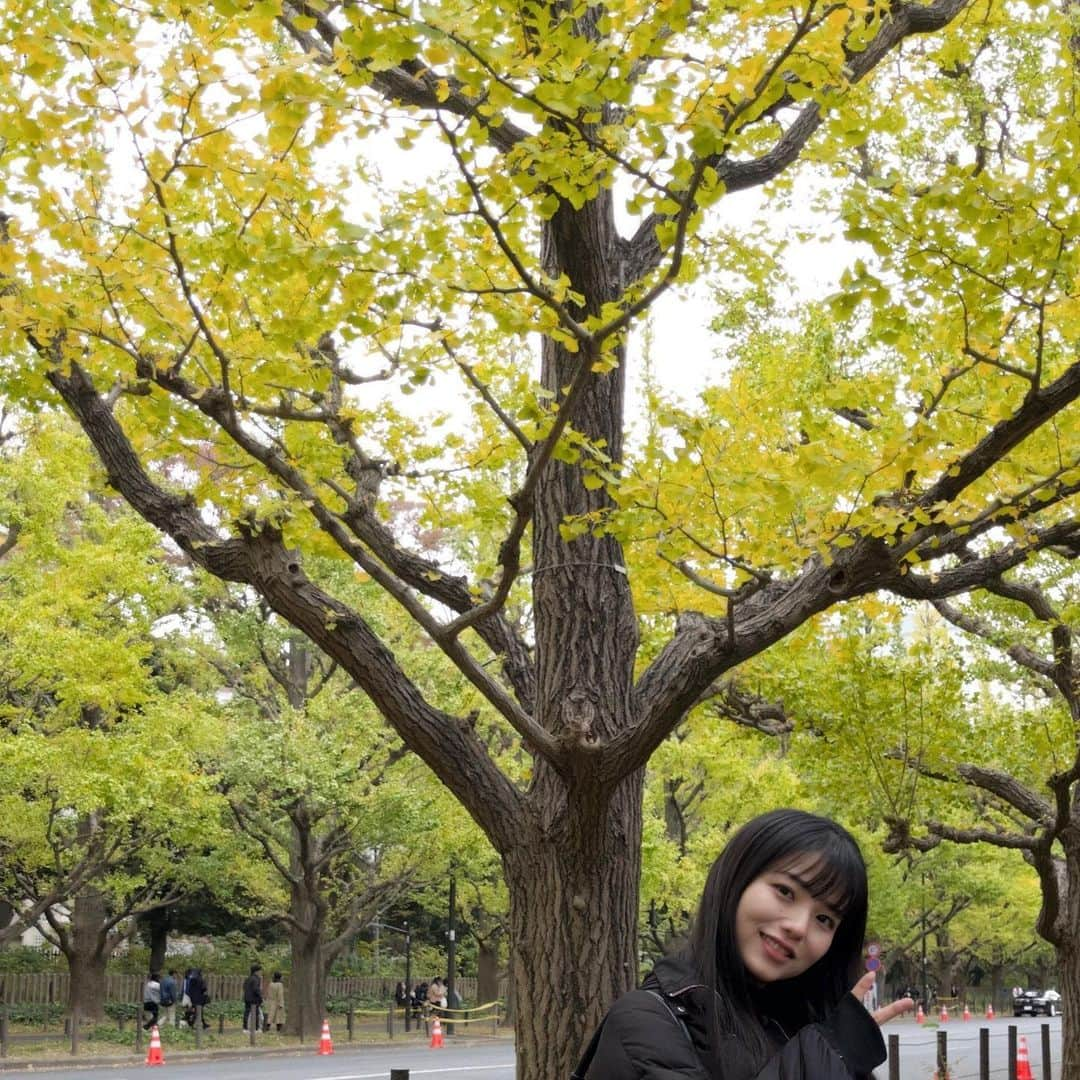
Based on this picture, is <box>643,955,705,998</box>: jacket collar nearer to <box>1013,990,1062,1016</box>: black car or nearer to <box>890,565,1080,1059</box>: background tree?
<box>890,565,1080,1059</box>: background tree

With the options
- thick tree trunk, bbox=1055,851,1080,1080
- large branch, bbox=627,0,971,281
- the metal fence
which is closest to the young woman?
large branch, bbox=627,0,971,281

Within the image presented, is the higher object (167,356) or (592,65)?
(592,65)

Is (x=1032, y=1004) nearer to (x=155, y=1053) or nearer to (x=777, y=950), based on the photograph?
(x=155, y=1053)

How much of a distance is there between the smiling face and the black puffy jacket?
104 millimetres

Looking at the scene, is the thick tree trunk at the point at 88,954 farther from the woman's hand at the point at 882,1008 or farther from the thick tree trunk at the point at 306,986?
the woman's hand at the point at 882,1008

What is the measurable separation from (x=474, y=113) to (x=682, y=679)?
2412 millimetres

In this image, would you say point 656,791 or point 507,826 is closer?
point 507,826

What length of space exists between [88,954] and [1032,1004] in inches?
1597

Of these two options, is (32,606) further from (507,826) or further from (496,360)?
(507,826)

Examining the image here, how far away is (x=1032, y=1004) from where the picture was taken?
54.0m

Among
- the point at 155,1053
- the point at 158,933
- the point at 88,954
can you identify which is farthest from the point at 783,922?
the point at 158,933

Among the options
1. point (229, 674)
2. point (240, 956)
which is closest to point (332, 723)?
point (229, 674)

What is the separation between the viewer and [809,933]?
2.29 m

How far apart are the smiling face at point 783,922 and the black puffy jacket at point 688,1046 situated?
0.10 meters
